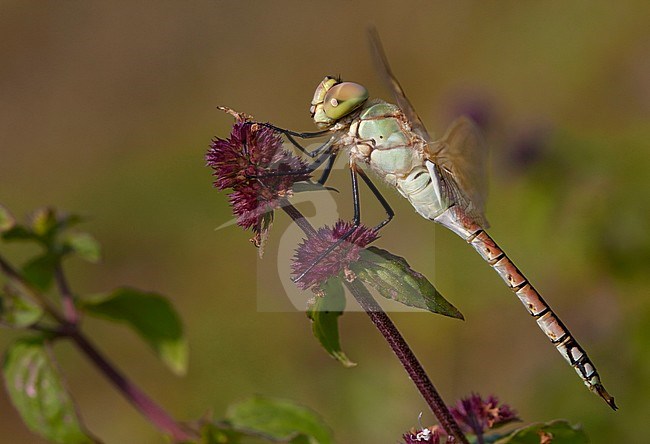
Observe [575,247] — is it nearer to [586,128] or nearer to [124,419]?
[586,128]

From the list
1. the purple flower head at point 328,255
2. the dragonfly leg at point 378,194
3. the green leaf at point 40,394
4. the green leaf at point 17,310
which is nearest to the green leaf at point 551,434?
the purple flower head at point 328,255

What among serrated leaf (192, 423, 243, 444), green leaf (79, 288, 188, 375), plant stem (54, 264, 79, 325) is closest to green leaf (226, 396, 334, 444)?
serrated leaf (192, 423, 243, 444)

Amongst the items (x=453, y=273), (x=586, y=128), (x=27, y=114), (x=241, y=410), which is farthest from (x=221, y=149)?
(x=27, y=114)

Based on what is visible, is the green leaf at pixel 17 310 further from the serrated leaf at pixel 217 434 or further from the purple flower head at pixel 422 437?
the purple flower head at pixel 422 437

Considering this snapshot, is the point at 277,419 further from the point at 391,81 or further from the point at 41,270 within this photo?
the point at 391,81

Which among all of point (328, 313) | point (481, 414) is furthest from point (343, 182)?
point (481, 414)

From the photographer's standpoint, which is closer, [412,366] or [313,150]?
[412,366]
